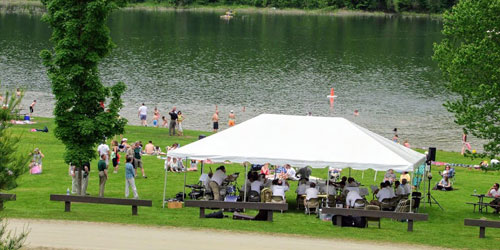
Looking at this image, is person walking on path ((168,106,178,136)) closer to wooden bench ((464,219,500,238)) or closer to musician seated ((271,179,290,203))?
musician seated ((271,179,290,203))

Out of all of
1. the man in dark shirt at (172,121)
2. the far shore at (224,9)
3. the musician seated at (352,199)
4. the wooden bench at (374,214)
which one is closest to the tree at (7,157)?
the wooden bench at (374,214)

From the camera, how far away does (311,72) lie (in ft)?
290

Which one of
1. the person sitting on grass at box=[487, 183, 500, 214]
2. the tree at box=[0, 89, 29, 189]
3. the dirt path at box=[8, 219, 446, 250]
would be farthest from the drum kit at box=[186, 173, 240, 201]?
the tree at box=[0, 89, 29, 189]

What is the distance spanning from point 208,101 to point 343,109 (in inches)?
433

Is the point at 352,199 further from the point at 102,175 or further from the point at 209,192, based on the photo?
the point at 102,175

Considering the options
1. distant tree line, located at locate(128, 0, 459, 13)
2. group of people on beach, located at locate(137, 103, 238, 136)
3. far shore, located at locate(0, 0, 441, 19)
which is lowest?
group of people on beach, located at locate(137, 103, 238, 136)

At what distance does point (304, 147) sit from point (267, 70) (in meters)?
61.7

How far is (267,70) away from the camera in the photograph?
88.9 m

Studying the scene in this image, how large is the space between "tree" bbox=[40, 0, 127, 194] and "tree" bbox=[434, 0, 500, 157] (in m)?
12.0

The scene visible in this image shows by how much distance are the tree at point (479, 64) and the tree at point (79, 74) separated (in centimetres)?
1204

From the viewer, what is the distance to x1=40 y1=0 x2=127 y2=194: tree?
28062 mm

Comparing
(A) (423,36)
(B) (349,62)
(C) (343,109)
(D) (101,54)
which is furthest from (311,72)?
(D) (101,54)

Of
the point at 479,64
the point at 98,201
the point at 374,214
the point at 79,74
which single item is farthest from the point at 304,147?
the point at 79,74

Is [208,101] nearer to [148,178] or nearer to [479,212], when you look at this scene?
[148,178]
